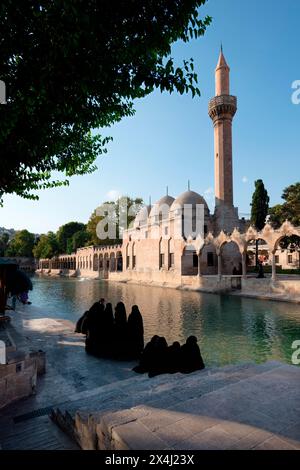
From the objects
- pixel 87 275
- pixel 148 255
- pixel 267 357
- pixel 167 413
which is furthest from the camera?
pixel 87 275

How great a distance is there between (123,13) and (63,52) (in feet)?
3.67

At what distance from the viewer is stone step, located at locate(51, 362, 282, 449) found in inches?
134

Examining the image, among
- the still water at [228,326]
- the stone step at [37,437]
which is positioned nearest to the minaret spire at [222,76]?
the still water at [228,326]

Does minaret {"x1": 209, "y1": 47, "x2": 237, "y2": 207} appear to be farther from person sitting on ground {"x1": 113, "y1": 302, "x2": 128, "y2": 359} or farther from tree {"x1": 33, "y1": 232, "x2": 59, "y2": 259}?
tree {"x1": 33, "y1": 232, "x2": 59, "y2": 259}

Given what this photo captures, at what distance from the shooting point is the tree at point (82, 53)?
4082 millimetres

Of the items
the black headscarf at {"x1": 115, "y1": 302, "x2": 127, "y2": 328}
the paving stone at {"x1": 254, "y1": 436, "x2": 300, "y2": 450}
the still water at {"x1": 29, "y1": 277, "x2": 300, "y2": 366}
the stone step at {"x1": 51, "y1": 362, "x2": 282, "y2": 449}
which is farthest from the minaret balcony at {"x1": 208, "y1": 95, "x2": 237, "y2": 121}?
the paving stone at {"x1": 254, "y1": 436, "x2": 300, "y2": 450}

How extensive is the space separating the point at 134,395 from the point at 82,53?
5371 mm

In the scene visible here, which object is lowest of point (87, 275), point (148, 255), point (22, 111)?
point (87, 275)

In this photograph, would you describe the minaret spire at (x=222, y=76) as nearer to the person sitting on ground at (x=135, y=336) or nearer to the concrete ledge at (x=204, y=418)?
the person sitting on ground at (x=135, y=336)

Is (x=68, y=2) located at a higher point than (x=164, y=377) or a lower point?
higher

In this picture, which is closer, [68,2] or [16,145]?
[68,2]
